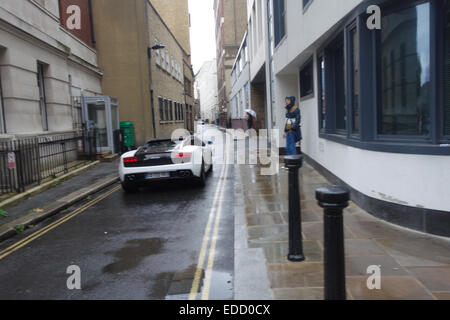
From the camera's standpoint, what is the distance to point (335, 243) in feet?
8.89

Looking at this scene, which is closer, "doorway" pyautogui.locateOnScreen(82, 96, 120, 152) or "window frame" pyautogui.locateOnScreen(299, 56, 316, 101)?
"window frame" pyautogui.locateOnScreen(299, 56, 316, 101)

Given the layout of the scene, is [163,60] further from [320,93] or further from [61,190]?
[320,93]

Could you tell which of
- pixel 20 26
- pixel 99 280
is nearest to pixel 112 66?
pixel 20 26

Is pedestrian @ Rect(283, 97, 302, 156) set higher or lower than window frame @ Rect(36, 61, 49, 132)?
lower

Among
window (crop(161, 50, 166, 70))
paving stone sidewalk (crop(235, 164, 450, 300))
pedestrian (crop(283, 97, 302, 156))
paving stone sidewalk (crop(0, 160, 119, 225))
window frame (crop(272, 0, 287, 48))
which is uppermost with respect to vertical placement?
window (crop(161, 50, 166, 70))

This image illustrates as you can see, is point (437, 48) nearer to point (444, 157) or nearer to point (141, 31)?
point (444, 157)

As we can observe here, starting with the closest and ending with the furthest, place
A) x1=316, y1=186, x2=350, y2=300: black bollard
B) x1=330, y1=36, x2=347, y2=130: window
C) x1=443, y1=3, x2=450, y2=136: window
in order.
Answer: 1. x1=316, y1=186, x2=350, y2=300: black bollard
2. x1=443, y1=3, x2=450, y2=136: window
3. x1=330, y1=36, x2=347, y2=130: window

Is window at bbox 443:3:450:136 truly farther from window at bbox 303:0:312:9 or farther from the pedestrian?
the pedestrian

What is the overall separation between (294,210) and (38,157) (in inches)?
310

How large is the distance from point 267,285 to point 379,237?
6.38 feet

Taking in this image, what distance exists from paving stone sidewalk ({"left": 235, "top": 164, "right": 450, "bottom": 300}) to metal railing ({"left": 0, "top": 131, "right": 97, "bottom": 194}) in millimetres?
5477

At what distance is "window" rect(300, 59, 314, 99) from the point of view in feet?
38.0

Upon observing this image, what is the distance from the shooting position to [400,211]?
5.18 m

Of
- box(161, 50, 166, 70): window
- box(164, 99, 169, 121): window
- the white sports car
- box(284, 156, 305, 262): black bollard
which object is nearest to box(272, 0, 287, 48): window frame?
the white sports car
